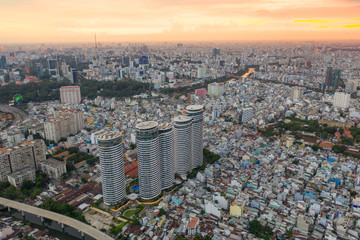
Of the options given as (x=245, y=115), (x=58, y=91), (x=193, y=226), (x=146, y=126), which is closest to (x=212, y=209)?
(x=193, y=226)

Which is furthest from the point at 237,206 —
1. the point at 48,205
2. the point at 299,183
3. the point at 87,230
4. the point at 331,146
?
the point at 331,146

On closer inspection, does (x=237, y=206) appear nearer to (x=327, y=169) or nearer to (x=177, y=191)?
(x=177, y=191)

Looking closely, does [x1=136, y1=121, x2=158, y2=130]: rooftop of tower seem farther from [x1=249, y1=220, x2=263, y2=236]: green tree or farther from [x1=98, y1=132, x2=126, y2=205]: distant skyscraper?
[x1=249, y1=220, x2=263, y2=236]: green tree

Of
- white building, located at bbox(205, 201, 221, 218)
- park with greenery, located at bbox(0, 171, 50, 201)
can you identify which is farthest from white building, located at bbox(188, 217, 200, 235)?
park with greenery, located at bbox(0, 171, 50, 201)

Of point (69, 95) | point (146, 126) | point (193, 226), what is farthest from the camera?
point (69, 95)

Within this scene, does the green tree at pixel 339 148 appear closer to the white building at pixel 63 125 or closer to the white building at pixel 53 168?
the white building at pixel 53 168

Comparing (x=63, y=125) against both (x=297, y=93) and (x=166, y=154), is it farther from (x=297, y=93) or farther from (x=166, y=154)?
(x=297, y=93)


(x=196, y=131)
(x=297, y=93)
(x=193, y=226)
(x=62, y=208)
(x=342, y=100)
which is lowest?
(x=62, y=208)
